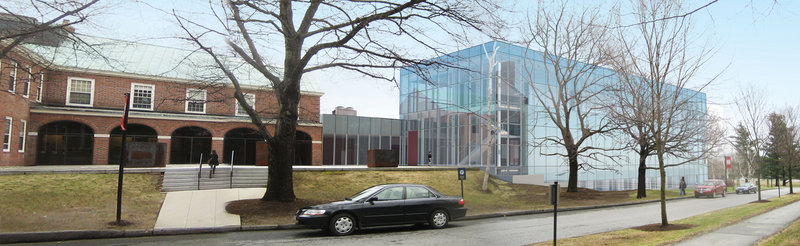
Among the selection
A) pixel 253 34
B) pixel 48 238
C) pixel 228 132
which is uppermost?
pixel 253 34

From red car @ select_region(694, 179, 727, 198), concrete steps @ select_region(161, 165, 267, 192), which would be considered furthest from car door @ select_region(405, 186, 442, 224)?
red car @ select_region(694, 179, 727, 198)

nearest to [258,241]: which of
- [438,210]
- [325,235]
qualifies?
[325,235]

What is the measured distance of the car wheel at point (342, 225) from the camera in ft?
36.3

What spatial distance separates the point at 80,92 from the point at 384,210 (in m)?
28.0

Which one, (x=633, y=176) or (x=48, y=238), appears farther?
(x=633, y=176)

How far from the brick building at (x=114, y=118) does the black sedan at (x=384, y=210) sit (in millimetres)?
13824

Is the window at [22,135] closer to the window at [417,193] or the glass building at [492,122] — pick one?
the glass building at [492,122]

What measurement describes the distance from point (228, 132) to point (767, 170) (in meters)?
81.9

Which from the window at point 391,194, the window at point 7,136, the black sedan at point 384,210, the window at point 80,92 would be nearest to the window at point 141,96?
the window at point 80,92

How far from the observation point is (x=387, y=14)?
538 inches

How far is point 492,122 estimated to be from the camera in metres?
30.3

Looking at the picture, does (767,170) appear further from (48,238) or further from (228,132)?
(48,238)

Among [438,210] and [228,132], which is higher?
[228,132]

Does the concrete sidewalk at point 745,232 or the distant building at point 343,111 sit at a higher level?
the distant building at point 343,111
